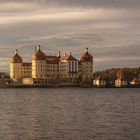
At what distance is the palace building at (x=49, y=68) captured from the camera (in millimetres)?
139000

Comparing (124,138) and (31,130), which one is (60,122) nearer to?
(31,130)

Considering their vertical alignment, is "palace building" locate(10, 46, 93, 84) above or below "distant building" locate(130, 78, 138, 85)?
above

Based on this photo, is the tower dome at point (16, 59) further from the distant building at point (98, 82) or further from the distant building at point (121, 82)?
the distant building at point (121, 82)

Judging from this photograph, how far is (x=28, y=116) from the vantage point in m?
40.3

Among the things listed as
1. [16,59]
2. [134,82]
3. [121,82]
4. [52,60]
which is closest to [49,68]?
[52,60]

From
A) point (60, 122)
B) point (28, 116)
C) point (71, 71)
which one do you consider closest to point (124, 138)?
point (60, 122)

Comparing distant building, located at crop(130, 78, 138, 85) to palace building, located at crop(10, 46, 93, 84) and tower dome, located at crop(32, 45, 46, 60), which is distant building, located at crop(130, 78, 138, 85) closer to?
palace building, located at crop(10, 46, 93, 84)

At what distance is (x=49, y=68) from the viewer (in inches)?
5527

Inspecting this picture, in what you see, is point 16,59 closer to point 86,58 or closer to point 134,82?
point 86,58

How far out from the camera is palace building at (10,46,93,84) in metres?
139

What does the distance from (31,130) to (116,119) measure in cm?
894

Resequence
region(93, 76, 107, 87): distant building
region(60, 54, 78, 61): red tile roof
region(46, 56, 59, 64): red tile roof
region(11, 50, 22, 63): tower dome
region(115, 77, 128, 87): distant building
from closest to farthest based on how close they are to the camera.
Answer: region(60, 54, 78, 61): red tile roof, region(46, 56, 59, 64): red tile roof, region(11, 50, 22, 63): tower dome, region(93, 76, 107, 87): distant building, region(115, 77, 128, 87): distant building

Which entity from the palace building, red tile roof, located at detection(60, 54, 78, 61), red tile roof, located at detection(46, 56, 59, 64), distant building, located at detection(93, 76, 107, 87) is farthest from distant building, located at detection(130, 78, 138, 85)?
red tile roof, located at detection(46, 56, 59, 64)

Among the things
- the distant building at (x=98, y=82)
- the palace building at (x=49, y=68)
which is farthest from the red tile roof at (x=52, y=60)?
the distant building at (x=98, y=82)
